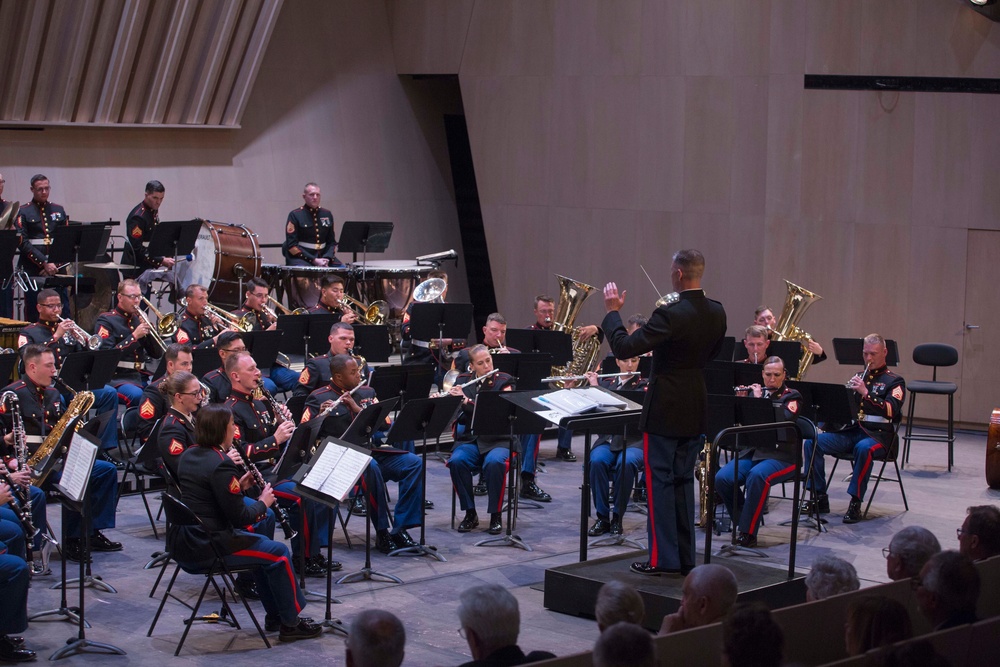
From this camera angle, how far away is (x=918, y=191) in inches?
551

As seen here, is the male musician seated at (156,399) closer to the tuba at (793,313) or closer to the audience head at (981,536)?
the audience head at (981,536)

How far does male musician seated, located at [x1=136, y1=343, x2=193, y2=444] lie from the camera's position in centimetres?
891

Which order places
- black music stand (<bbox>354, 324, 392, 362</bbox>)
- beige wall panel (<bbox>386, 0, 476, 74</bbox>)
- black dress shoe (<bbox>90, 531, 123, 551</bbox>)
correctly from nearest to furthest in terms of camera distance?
black dress shoe (<bbox>90, 531, 123, 551</bbox>), black music stand (<bbox>354, 324, 392, 362</bbox>), beige wall panel (<bbox>386, 0, 476, 74</bbox>)

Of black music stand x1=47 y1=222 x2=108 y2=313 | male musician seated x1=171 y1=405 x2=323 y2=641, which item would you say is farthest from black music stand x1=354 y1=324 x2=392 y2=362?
male musician seated x1=171 y1=405 x2=323 y2=641

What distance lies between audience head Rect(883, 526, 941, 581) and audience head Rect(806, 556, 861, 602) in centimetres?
18

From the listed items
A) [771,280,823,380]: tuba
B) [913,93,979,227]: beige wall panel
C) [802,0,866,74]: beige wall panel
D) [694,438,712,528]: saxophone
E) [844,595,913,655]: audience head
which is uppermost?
[802,0,866,74]: beige wall panel

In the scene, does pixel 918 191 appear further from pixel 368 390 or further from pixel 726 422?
pixel 368 390

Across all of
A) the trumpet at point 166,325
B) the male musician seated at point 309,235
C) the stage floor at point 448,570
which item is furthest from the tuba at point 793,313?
the trumpet at point 166,325

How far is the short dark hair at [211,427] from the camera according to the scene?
6754 millimetres

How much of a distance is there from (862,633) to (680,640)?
61 cm

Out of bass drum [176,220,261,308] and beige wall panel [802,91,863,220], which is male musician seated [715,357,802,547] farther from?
bass drum [176,220,261,308]

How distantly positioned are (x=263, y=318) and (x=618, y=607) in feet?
24.7

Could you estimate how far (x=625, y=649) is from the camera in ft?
12.3

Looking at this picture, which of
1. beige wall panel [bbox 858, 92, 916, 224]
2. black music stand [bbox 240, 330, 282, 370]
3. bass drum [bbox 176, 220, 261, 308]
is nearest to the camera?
black music stand [bbox 240, 330, 282, 370]
